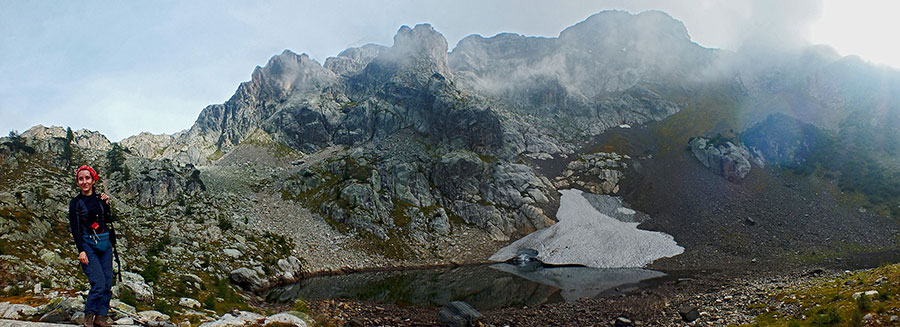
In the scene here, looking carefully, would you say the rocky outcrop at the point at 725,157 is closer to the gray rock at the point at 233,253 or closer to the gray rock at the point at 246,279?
the gray rock at the point at 246,279

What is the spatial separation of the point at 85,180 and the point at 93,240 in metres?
1.71

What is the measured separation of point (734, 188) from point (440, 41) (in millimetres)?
118865

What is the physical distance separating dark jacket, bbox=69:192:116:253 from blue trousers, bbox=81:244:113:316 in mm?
386

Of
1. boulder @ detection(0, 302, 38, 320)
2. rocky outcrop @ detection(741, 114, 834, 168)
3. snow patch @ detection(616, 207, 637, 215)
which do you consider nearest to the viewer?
boulder @ detection(0, 302, 38, 320)

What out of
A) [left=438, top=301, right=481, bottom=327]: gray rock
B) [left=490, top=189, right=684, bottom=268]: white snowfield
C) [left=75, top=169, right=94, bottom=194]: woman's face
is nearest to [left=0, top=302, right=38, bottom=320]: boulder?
[left=75, top=169, right=94, bottom=194]: woman's face

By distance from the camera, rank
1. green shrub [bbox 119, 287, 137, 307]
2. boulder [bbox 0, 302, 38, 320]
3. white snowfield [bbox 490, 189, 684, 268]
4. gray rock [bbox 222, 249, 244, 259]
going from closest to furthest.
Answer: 1. boulder [bbox 0, 302, 38, 320]
2. green shrub [bbox 119, 287, 137, 307]
3. gray rock [bbox 222, 249, 244, 259]
4. white snowfield [bbox 490, 189, 684, 268]

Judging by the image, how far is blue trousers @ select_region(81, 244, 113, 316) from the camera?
33.9 ft

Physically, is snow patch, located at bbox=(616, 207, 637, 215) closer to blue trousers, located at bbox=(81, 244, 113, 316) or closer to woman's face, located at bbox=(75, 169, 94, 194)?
blue trousers, located at bbox=(81, 244, 113, 316)

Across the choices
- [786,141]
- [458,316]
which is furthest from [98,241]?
[786,141]

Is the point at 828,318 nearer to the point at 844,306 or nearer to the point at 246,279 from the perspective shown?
the point at 844,306

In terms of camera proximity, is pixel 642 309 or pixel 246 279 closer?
pixel 642 309

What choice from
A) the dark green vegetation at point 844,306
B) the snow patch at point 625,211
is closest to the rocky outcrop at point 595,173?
the snow patch at point 625,211

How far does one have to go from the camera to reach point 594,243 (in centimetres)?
6581

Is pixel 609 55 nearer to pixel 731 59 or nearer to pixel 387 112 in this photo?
pixel 731 59
